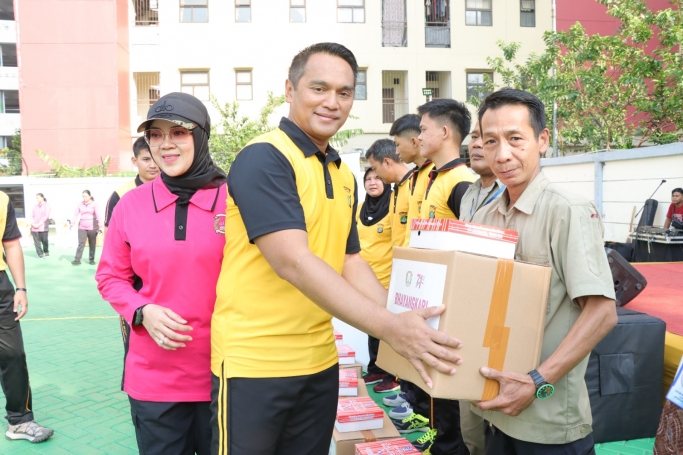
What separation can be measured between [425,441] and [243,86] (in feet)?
64.0

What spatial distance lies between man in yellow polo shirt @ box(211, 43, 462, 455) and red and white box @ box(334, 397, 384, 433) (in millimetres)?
1330

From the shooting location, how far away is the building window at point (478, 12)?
72.4ft

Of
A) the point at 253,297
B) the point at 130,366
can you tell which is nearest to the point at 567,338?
the point at 253,297

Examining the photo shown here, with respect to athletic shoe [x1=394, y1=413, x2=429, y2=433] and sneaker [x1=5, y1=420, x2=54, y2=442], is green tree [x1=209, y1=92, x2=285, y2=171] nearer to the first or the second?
sneaker [x1=5, y1=420, x2=54, y2=442]

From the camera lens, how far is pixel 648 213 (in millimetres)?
8609

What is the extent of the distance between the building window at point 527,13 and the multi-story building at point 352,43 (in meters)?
0.04

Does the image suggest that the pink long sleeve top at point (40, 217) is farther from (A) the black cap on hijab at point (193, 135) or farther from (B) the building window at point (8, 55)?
(B) the building window at point (8, 55)

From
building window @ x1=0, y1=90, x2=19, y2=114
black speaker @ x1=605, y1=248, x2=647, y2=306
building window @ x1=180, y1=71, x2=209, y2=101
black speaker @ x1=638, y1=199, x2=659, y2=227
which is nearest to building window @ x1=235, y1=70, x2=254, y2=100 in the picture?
building window @ x1=180, y1=71, x2=209, y2=101

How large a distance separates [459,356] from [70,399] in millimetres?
4087

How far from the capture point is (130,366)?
2.12 m

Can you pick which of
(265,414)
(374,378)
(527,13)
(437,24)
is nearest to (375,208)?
(374,378)

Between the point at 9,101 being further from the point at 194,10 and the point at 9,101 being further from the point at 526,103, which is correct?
the point at 526,103

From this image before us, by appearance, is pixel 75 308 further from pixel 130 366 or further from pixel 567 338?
pixel 567 338

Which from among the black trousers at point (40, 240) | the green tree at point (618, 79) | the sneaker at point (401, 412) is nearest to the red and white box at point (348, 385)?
the sneaker at point (401, 412)
